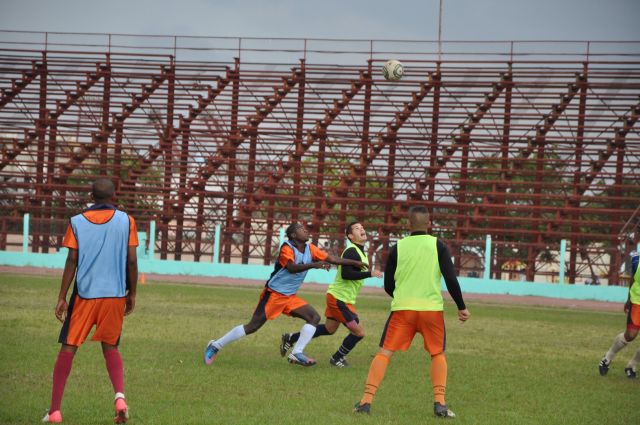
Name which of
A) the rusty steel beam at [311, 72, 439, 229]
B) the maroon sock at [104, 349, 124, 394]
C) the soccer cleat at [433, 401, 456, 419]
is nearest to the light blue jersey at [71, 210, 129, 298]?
the maroon sock at [104, 349, 124, 394]

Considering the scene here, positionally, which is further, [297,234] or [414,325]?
[297,234]

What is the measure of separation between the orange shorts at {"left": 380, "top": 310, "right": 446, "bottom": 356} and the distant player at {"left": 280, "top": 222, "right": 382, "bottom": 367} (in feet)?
11.1

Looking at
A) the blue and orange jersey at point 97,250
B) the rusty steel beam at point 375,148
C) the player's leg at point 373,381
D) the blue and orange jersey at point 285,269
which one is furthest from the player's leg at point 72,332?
the rusty steel beam at point 375,148

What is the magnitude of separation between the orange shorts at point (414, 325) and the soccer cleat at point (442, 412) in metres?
0.47

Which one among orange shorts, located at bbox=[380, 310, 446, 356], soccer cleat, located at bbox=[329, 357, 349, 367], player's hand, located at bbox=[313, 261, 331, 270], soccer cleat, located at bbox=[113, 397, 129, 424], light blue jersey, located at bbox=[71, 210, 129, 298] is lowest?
soccer cleat, located at bbox=[329, 357, 349, 367]

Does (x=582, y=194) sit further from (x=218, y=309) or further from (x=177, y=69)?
(x=218, y=309)

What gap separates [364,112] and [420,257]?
110 ft

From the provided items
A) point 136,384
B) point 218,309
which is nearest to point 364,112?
point 218,309

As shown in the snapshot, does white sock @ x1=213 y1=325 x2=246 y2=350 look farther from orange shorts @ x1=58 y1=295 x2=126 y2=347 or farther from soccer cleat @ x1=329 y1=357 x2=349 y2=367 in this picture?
orange shorts @ x1=58 y1=295 x2=126 y2=347

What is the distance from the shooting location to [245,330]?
42.7 ft

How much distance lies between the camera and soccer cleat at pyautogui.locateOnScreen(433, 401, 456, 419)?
9.62 m

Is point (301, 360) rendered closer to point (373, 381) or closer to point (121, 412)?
point (373, 381)

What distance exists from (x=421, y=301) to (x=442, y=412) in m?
1.02

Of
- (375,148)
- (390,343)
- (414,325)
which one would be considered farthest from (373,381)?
(375,148)
